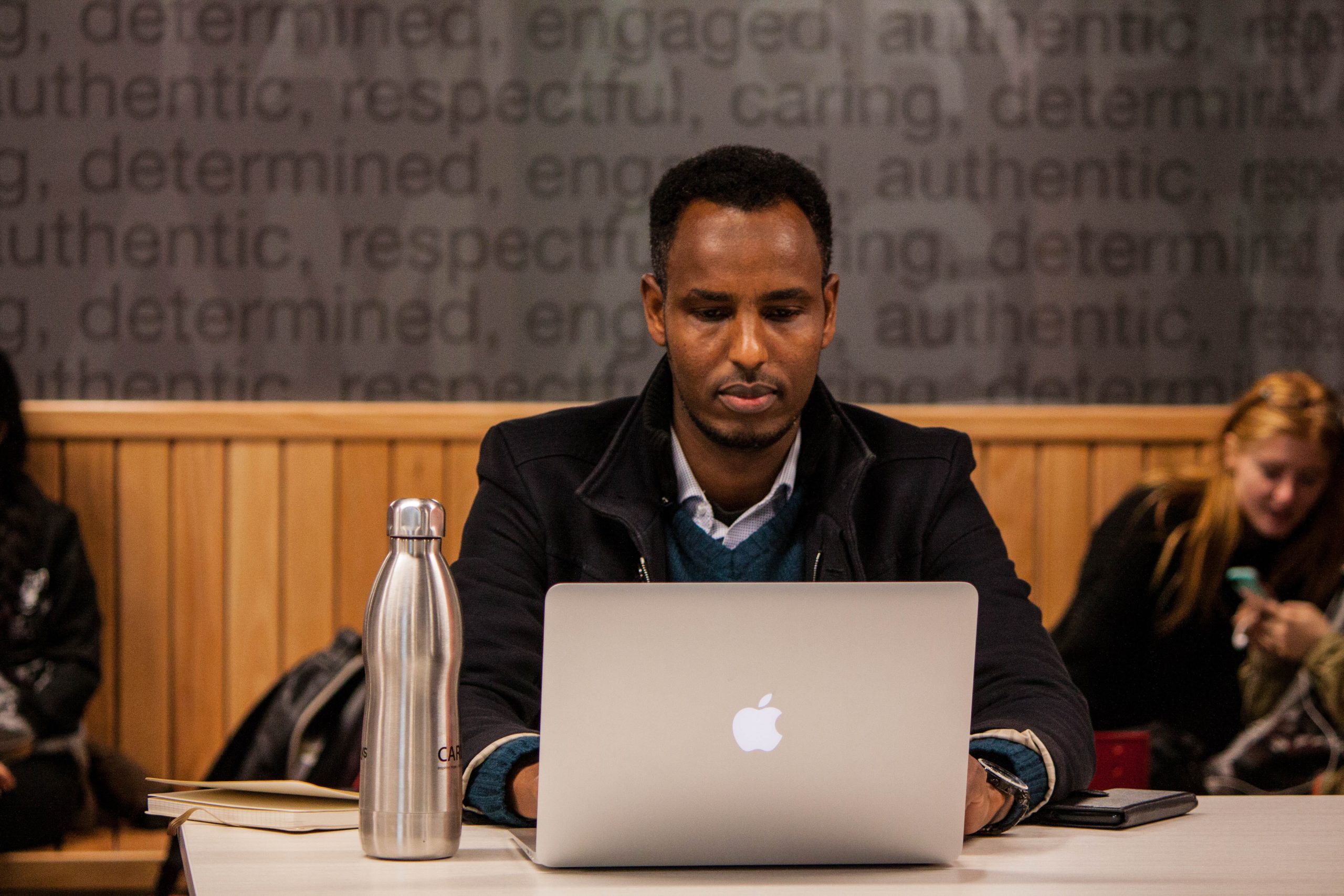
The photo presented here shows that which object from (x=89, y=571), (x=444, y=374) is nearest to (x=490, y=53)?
(x=444, y=374)

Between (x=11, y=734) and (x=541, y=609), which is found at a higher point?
(x=541, y=609)

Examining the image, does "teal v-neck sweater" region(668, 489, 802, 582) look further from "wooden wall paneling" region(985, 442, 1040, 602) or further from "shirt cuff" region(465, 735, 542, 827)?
"wooden wall paneling" region(985, 442, 1040, 602)

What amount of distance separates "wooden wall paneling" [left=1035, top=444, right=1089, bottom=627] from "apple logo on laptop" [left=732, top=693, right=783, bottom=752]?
2.18m

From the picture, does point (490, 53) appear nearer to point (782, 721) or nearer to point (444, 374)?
point (444, 374)

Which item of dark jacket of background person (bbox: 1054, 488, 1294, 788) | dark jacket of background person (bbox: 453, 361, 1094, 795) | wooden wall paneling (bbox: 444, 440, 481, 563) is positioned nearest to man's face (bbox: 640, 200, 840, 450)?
dark jacket of background person (bbox: 453, 361, 1094, 795)

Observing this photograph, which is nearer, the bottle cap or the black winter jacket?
the bottle cap

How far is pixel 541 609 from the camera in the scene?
1.57 meters

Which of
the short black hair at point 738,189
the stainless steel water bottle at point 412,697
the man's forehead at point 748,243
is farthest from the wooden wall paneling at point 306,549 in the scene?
the stainless steel water bottle at point 412,697

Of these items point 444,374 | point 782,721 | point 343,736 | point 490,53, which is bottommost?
point 343,736

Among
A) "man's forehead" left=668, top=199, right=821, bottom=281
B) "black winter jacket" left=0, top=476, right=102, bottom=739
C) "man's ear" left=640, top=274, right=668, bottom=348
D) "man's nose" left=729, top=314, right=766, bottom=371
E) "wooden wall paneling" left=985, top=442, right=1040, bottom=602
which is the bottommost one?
"black winter jacket" left=0, top=476, right=102, bottom=739

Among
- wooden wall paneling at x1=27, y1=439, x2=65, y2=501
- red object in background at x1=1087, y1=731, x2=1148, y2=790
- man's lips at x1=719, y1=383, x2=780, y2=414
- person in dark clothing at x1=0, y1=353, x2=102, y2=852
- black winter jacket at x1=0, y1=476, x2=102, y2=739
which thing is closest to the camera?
man's lips at x1=719, y1=383, x2=780, y2=414

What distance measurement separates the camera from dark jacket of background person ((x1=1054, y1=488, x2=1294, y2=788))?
2.67 meters

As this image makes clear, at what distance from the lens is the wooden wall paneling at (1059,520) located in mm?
3043

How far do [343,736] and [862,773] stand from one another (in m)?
1.69
